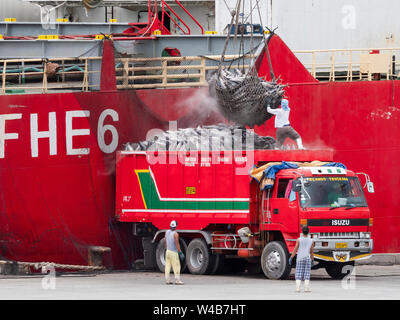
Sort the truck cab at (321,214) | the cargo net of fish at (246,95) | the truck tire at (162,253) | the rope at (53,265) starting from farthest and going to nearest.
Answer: the rope at (53,265)
the cargo net of fish at (246,95)
the truck tire at (162,253)
the truck cab at (321,214)

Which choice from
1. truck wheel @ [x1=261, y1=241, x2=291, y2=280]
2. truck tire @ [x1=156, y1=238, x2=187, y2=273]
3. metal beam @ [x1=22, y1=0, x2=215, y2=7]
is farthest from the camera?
metal beam @ [x1=22, y1=0, x2=215, y2=7]

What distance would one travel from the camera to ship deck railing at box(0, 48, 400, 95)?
92.5ft

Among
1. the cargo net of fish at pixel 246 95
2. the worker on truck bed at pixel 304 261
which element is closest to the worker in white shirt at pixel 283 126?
the cargo net of fish at pixel 246 95

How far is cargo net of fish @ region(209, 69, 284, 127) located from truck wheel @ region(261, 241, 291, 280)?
14.9 ft

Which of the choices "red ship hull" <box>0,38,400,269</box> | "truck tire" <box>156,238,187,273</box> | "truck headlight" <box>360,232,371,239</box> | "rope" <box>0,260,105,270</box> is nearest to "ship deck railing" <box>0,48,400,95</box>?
"red ship hull" <box>0,38,400,269</box>

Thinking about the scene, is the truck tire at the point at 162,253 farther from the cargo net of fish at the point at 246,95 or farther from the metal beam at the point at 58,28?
the metal beam at the point at 58,28

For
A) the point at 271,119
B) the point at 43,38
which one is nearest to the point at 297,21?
the point at 271,119

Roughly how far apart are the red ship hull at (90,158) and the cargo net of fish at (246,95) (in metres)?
2.69

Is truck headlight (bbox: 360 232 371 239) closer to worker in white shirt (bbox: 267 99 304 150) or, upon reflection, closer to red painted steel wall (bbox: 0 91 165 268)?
worker in white shirt (bbox: 267 99 304 150)

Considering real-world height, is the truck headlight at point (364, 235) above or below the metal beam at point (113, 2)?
below

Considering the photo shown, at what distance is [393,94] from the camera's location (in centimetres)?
2709

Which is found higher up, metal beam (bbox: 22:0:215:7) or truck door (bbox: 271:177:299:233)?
metal beam (bbox: 22:0:215:7)

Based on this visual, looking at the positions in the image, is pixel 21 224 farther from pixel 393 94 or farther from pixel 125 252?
pixel 393 94

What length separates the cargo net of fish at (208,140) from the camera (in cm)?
2431
